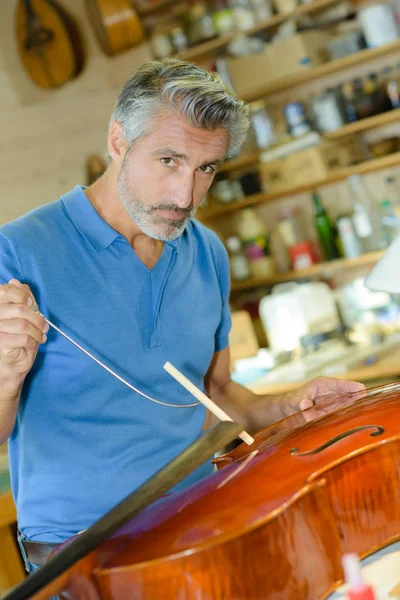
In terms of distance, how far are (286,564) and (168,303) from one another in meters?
0.68

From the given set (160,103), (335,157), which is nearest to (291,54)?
(335,157)

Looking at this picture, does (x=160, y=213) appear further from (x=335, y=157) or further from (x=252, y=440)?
(x=335, y=157)

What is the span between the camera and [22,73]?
135 inches

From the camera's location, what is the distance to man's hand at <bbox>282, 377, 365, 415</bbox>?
1.33 metres

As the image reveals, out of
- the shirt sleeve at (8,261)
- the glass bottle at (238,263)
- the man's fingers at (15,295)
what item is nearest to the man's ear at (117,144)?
the shirt sleeve at (8,261)

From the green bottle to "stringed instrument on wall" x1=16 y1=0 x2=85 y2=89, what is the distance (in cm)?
130

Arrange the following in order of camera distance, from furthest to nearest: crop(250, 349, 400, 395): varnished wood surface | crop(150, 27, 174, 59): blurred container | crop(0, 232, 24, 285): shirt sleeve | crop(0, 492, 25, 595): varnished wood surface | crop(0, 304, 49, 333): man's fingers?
crop(150, 27, 174, 59): blurred container
crop(250, 349, 400, 395): varnished wood surface
crop(0, 492, 25, 595): varnished wood surface
crop(0, 232, 24, 285): shirt sleeve
crop(0, 304, 49, 333): man's fingers

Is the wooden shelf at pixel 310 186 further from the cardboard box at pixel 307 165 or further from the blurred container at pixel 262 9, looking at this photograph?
the blurred container at pixel 262 9

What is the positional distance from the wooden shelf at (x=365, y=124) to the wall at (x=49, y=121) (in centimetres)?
109

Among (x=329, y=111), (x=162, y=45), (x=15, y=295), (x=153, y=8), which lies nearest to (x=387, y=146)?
(x=329, y=111)

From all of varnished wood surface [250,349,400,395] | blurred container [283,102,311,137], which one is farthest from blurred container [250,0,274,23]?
varnished wood surface [250,349,400,395]

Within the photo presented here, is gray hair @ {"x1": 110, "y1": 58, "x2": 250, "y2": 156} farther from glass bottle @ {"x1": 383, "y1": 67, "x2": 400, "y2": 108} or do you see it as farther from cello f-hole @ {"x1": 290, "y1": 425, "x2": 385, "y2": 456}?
glass bottle @ {"x1": 383, "y1": 67, "x2": 400, "y2": 108}

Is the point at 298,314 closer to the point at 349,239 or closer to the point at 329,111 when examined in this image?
the point at 349,239

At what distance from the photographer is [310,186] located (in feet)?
11.3
